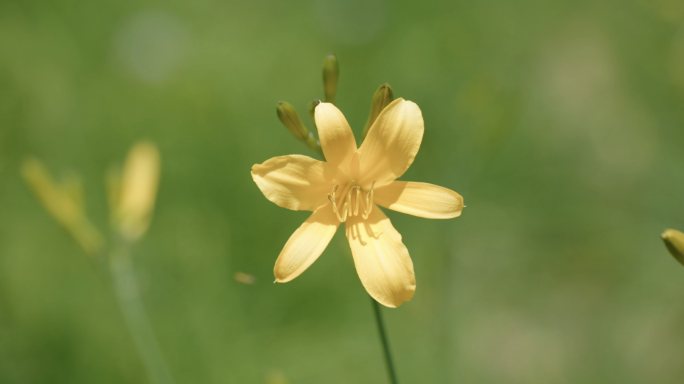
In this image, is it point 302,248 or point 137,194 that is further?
point 137,194

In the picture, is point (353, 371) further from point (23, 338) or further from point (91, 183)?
point (91, 183)

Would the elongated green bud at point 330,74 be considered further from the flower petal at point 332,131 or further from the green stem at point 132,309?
the green stem at point 132,309

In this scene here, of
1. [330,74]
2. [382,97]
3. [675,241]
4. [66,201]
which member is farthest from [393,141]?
[66,201]

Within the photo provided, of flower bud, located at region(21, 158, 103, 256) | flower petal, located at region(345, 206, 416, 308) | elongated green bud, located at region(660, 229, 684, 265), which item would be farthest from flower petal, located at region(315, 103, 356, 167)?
flower bud, located at region(21, 158, 103, 256)

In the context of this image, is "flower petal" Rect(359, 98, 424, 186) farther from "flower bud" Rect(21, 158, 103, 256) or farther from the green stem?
"flower bud" Rect(21, 158, 103, 256)

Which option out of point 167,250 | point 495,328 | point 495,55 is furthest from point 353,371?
point 495,55

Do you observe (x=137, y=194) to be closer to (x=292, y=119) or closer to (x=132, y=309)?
(x=132, y=309)

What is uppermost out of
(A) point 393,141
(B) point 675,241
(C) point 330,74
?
(C) point 330,74
